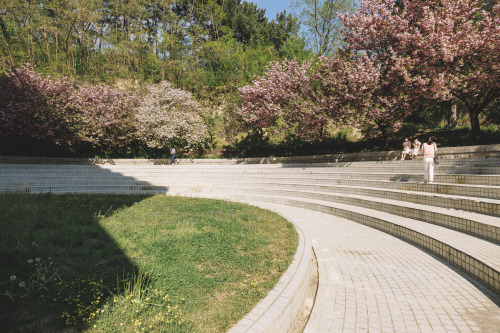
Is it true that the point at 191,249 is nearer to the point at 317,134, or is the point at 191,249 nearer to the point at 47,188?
the point at 47,188

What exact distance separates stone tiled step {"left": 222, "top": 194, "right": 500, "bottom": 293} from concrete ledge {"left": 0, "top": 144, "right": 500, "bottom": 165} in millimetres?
5860

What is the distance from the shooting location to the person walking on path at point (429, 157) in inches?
352

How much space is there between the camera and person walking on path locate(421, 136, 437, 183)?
8.95 meters

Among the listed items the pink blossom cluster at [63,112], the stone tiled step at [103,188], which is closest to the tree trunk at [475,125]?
the stone tiled step at [103,188]

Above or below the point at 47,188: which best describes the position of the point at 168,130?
above

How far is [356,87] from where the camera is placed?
592 inches

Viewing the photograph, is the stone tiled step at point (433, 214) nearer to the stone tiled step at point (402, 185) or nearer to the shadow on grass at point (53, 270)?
the stone tiled step at point (402, 185)

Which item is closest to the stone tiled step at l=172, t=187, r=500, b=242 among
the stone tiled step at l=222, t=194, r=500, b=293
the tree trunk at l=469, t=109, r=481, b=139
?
the stone tiled step at l=222, t=194, r=500, b=293

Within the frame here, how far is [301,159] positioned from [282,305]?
1626cm

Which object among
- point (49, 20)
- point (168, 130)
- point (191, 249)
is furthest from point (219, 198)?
point (49, 20)

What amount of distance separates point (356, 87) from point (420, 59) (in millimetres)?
3823

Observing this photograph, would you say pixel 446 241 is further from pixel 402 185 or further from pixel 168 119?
pixel 168 119

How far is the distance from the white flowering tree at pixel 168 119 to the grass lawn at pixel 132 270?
53.5 ft

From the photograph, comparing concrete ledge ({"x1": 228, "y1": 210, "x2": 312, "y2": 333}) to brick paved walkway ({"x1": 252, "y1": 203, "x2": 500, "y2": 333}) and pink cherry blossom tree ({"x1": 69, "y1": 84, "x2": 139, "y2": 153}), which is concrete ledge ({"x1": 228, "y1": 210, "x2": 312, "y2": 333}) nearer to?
brick paved walkway ({"x1": 252, "y1": 203, "x2": 500, "y2": 333})
